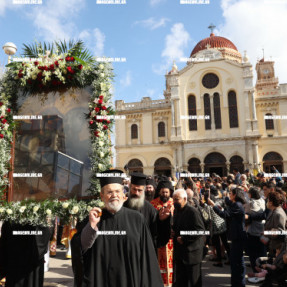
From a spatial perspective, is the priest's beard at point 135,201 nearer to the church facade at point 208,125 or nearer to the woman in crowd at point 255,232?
the woman in crowd at point 255,232

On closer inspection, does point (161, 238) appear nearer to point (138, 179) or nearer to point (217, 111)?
point (138, 179)

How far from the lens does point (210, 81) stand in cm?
2795

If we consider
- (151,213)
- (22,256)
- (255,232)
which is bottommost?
(255,232)

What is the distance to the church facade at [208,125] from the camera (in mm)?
25688

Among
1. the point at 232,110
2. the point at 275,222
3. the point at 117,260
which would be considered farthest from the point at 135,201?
the point at 232,110

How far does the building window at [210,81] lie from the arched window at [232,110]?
190cm

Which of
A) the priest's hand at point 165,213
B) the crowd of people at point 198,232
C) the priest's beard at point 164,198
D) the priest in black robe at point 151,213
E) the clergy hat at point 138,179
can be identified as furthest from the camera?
the priest's beard at point 164,198

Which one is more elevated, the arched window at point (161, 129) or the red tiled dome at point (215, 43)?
the red tiled dome at point (215, 43)

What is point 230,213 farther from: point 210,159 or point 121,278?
point 210,159

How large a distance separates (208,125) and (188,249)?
24.2 metres

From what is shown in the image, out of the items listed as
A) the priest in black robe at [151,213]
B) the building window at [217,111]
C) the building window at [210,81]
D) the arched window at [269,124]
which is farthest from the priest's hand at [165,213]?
the building window at [210,81]

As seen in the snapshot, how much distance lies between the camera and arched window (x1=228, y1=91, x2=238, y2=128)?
2677 centimetres

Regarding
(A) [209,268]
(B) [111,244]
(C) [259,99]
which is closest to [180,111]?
(C) [259,99]

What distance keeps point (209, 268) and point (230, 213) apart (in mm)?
2334
